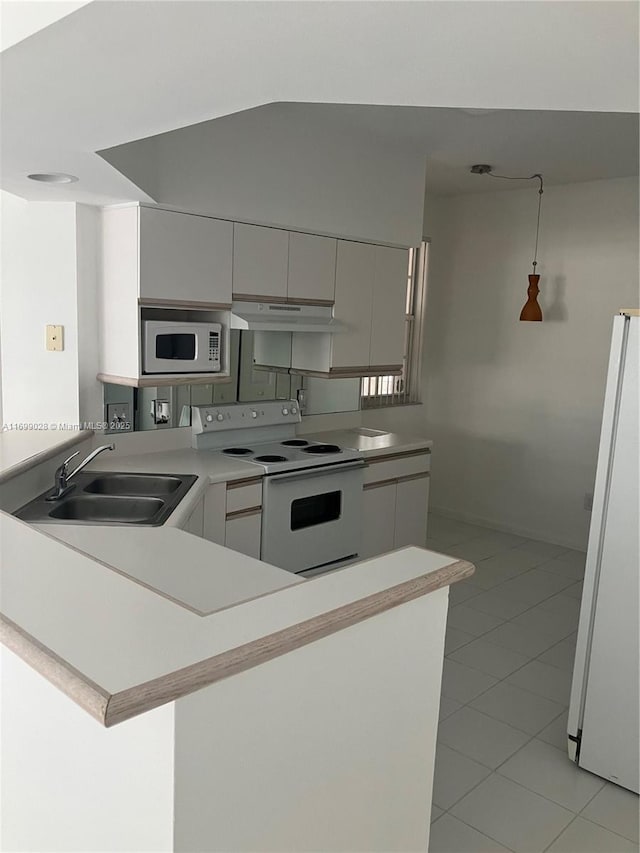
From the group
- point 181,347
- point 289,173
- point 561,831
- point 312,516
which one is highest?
point 289,173

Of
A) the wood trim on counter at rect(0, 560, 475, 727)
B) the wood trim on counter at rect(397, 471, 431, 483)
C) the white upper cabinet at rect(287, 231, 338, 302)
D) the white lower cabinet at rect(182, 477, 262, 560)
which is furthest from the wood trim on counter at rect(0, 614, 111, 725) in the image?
the wood trim on counter at rect(397, 471, 431, 483)

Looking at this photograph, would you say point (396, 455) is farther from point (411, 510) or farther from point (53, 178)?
point (53, 178)

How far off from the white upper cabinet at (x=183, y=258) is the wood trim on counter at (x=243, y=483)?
860 millimetres

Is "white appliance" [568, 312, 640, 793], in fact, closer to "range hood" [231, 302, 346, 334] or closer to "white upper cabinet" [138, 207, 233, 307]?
"range hood" [231, 302, 346, 334]

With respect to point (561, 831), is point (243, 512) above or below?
above

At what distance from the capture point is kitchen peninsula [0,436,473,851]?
3.69 feet

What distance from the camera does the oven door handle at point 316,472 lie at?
342 cm

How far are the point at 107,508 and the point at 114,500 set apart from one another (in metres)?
0.04

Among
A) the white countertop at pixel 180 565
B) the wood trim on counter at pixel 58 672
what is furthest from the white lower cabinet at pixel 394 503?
the wood trim on counter at pixel 58 672

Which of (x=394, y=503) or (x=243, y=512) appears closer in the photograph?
(x=243, y=512)

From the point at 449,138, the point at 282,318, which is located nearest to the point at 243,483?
the point at 282,318

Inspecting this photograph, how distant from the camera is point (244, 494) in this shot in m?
3.31

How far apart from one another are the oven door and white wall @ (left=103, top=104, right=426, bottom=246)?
1.33m

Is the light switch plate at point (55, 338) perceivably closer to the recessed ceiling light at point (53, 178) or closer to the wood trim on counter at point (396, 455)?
the recessed ceiling light at point (53, 178)
